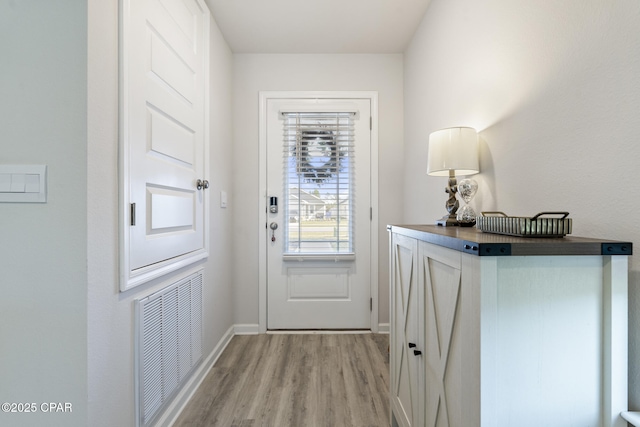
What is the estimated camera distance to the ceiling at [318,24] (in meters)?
1.99

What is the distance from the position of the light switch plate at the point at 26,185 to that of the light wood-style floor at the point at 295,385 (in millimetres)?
1299

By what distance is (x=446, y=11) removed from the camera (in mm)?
1742

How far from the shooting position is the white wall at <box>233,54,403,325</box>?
8.44 ft

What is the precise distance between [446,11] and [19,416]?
9.02ft

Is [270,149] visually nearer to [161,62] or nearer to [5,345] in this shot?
[161,62]

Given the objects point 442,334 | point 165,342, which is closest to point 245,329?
point 165,342

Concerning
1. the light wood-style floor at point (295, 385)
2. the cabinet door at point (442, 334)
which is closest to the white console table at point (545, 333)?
the cabinet door at point (442, 334)

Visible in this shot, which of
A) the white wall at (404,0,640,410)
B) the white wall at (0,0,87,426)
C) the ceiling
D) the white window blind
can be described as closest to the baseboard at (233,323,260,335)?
the white window blind

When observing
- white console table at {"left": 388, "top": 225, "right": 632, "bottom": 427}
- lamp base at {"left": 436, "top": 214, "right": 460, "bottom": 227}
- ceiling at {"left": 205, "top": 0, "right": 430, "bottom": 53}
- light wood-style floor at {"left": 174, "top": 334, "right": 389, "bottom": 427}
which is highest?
ceiling at {"left": 205, "top": 0, "right": 430, "bottom": 53}

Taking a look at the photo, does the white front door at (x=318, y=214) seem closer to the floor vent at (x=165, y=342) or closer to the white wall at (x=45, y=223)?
the floor vent at (x=165, y=342)

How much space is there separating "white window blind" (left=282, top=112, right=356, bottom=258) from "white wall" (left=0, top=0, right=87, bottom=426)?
1700mm

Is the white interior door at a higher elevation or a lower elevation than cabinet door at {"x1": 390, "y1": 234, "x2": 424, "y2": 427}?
higher

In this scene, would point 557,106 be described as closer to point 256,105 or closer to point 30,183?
point 30,183

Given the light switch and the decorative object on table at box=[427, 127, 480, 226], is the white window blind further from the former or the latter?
the light switch
